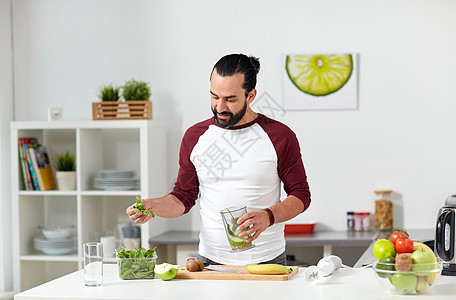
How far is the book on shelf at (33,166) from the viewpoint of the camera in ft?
13.9

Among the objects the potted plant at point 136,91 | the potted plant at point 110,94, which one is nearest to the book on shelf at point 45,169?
the potted plant at point 110,94

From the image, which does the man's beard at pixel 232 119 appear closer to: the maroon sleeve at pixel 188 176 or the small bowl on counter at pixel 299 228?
the maroon sleeve at pixel 188 176

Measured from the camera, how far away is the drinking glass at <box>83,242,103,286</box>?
87.9 inches

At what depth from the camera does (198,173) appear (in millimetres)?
2762

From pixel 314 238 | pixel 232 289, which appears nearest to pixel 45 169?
pixel 314 238

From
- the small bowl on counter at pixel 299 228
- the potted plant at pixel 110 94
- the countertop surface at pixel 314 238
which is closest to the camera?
the countertop surface at pixel 314 238

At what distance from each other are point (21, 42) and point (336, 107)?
7.14 feet

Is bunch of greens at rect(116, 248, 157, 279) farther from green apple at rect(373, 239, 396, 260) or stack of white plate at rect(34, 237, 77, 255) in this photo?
stack of white plate at rect(34, 237, 77, 255)

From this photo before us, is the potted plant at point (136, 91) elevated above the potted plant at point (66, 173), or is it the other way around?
the potted plant at point (136, 91)

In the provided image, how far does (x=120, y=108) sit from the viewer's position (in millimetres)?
4148

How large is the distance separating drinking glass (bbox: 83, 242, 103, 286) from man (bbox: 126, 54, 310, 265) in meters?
0.36

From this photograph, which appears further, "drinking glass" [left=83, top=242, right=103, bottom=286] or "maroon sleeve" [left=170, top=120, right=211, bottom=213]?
"maroon sleeve" [left=170, top=120, right=211, bottom=213]

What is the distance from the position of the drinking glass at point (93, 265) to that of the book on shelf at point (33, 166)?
214 cm

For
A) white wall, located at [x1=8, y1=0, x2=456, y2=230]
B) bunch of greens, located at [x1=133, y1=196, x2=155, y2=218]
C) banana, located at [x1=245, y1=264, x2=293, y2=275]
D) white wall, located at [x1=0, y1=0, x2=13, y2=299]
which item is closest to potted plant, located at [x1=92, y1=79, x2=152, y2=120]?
white wall, located at [x1=8, y1=0, x2=456, y2=230]
